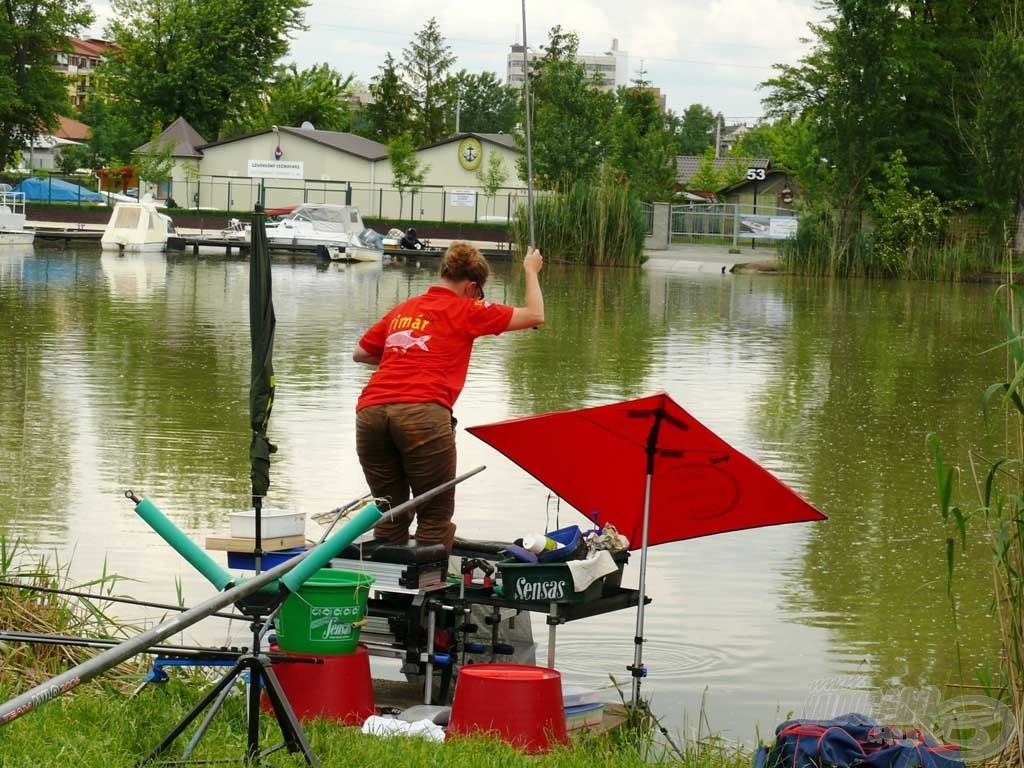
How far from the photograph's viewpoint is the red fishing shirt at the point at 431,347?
24.0 feet

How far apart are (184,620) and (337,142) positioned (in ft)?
243

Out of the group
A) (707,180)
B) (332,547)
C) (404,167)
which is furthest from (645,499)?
(707,180)

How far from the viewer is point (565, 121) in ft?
179

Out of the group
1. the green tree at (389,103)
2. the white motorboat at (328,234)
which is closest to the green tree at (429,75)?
the green tree at (389,103)

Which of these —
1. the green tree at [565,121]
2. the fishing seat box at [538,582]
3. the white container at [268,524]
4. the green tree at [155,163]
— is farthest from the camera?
the green tree at [155,163]

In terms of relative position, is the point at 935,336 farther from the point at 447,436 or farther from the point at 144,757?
the point at 144,757

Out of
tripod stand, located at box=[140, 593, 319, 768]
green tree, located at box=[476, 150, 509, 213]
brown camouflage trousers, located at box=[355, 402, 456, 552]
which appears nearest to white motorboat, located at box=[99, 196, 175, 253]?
green tree, located at box=[476, 150, 509, 213]

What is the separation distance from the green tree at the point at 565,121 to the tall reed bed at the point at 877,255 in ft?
23.5

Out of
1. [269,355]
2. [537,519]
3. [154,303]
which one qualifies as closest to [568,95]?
[154,303]

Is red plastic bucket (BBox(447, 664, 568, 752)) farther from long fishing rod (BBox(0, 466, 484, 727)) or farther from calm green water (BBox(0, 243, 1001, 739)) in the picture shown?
calm green water (BBox(0, 243, 1001, 739))

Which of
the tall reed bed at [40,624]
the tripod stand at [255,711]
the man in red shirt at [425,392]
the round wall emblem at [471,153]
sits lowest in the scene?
the tall reed bed at [40,624]

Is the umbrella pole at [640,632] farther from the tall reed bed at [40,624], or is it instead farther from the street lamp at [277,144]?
the street lamp at [277,144]

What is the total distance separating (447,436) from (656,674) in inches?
61.9

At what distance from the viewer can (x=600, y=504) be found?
26.3ft
